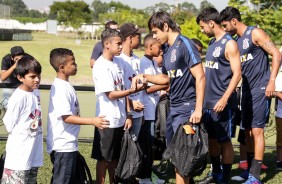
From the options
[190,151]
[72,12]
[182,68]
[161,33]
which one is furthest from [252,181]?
[72,12]

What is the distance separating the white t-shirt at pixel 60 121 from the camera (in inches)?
186

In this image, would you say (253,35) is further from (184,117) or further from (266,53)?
(184,117)

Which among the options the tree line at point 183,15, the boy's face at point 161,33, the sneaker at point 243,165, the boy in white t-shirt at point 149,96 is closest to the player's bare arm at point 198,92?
the boy's face at point 161,33

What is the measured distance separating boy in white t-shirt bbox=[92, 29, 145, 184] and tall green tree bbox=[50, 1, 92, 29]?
87.4 m

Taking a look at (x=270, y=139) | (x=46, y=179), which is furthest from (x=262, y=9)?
(x=46, y=179)

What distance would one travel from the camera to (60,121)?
477 centimetres

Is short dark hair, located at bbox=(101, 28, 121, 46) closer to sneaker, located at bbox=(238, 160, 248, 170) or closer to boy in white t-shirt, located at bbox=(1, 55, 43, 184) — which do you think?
boy in white t-shirt, located at bbox=(1, 55, 43, 184)

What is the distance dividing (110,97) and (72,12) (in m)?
95.2

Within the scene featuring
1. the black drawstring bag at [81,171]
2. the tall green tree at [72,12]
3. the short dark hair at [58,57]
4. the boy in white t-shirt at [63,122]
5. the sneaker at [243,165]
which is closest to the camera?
the boy in white t-shirt at [63,122]

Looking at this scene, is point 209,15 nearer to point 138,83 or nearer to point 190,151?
point 138,83

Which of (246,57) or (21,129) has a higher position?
(246,57)

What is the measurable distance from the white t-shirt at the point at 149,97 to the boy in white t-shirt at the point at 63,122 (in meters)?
1.42

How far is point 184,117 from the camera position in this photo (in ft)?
17.3

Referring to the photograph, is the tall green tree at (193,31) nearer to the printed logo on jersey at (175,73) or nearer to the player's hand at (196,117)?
the printed logo on jersey at (175,73)
